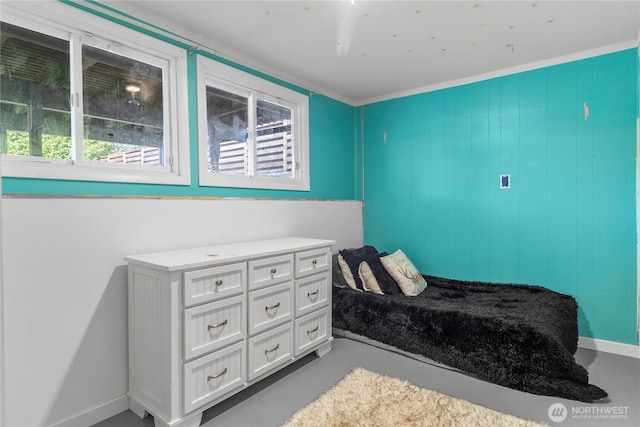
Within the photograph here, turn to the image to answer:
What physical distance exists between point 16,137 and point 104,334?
1110mm

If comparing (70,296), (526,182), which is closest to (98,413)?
(70,296)

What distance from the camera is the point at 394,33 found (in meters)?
2.36

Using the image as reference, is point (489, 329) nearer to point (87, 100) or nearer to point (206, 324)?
point (206, 324)

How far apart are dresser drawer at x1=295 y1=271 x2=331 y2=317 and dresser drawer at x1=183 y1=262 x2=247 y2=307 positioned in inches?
20.7

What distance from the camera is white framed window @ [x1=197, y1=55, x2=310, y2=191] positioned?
2.46 metres

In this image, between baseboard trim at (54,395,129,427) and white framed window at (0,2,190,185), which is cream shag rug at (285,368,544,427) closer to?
baseboard trim at (54,395,129,427)

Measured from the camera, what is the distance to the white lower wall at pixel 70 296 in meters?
1.61

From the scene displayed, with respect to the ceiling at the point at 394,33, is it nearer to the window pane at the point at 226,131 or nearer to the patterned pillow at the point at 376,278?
the window pane at the point at 226,131

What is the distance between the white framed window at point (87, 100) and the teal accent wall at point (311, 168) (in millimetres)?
41

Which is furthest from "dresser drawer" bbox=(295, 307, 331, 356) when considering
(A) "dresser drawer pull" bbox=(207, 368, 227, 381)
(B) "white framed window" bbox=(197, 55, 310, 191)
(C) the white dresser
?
(B) "white framed window" bbox=(197, 55, 310, 191)

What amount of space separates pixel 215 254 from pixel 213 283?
0.22m

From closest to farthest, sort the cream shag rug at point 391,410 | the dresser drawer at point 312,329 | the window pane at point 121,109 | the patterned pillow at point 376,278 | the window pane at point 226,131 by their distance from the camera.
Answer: the cream shag rug at point 391,410 < the window pane at point 121,109 < the dresser drawer at point 312,329 < the window pane at point 226,131 < the patterned pillow at point 376,278

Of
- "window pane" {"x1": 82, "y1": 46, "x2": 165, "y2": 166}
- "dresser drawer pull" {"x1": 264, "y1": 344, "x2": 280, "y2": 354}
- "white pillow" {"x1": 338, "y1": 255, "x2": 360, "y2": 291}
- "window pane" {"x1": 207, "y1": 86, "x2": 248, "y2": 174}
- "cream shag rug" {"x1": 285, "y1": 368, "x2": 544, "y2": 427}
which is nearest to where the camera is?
"cream shag rug" {"x1": 285, "y1": 368, "x2": 544, "y2": 427}

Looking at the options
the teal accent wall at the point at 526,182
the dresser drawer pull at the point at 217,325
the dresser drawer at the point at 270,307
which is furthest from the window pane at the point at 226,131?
the teal accent wall at the point at 526,182
